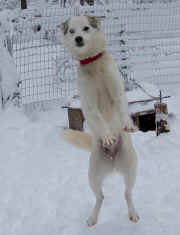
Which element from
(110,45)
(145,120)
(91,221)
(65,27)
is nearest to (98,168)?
(91,221)

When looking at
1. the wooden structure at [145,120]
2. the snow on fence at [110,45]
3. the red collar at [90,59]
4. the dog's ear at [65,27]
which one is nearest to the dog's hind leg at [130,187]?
the red collar at [90,59]

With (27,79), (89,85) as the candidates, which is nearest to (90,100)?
(89,85)

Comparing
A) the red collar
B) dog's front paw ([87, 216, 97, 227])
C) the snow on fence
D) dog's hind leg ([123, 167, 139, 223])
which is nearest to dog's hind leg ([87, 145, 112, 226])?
dog's hind leg ([123, 167, 139, 223])

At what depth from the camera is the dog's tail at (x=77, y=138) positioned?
2594mm

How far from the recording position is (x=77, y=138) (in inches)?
102

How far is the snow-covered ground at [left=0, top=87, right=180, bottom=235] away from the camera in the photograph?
259cm

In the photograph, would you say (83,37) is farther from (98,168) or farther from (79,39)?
(98,168)

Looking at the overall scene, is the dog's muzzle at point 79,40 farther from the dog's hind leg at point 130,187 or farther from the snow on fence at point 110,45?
the snow on fence at point 110,45

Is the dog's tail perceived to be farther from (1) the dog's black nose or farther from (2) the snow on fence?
(2) the snow on fence

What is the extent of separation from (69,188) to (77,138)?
0.75 m

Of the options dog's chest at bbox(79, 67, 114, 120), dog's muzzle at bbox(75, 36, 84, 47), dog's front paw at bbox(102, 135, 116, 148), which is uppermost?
dog's muzzle at bbox(75, 36, 84, 47)

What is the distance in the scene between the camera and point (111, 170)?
2420mm

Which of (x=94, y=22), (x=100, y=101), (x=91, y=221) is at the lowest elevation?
(x=91, y=221)

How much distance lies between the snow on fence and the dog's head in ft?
7.99
